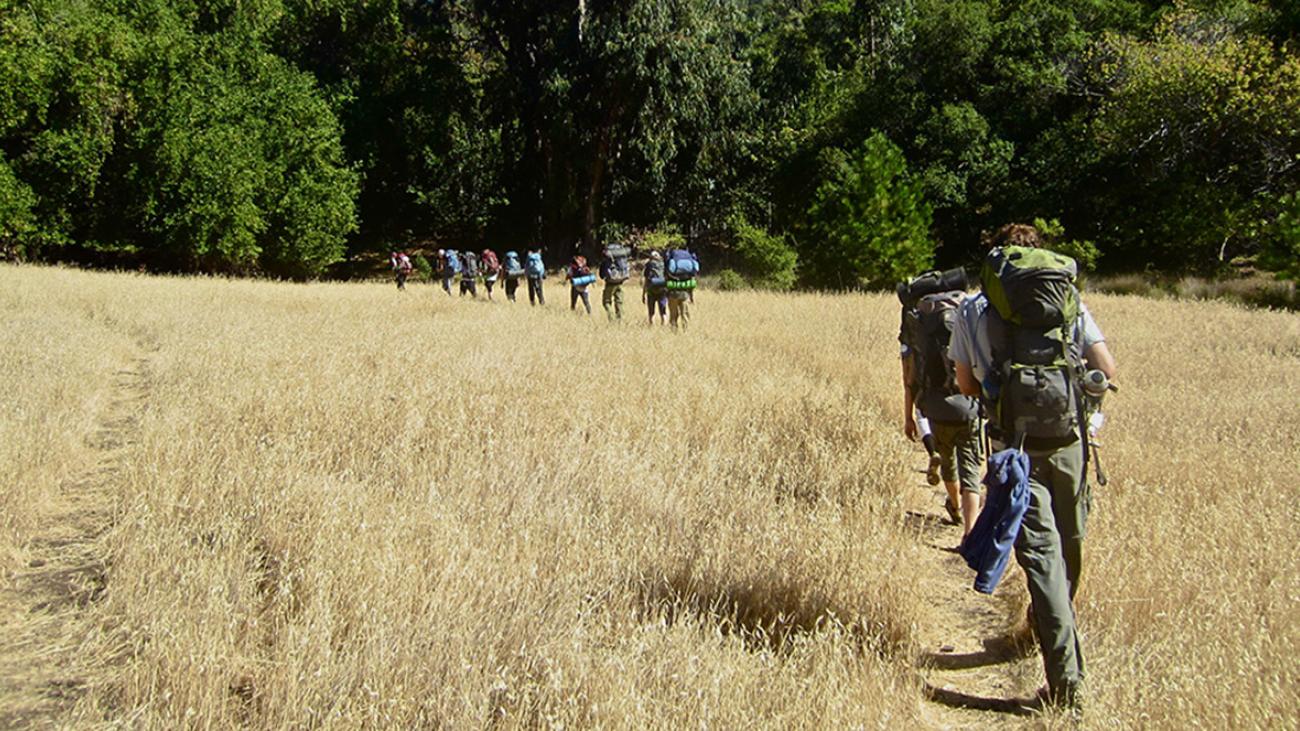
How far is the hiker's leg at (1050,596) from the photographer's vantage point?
10.3ft

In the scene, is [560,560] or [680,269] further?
[680,269]

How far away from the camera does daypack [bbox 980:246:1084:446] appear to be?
10.6 ft

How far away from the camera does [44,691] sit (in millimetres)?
2920

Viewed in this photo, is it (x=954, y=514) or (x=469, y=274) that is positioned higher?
(x=469, y=274)

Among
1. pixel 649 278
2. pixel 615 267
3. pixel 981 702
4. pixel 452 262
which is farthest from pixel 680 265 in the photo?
pixel 452 262

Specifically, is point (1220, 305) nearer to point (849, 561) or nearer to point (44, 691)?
point (849, 561)

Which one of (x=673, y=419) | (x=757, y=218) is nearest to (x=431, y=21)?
(x=757, y=218)

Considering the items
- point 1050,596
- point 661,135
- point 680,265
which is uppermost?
point 661,135

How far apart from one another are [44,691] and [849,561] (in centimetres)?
324

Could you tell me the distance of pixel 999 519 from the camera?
3.14 m

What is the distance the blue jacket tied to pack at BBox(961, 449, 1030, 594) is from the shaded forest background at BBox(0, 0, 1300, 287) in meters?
25.4

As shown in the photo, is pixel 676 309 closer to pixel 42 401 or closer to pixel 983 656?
pixel 42 401

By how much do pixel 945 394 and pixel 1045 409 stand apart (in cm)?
208

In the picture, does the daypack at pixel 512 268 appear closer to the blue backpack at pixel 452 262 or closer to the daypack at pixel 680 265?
the blue backpack at pixel 452 262
